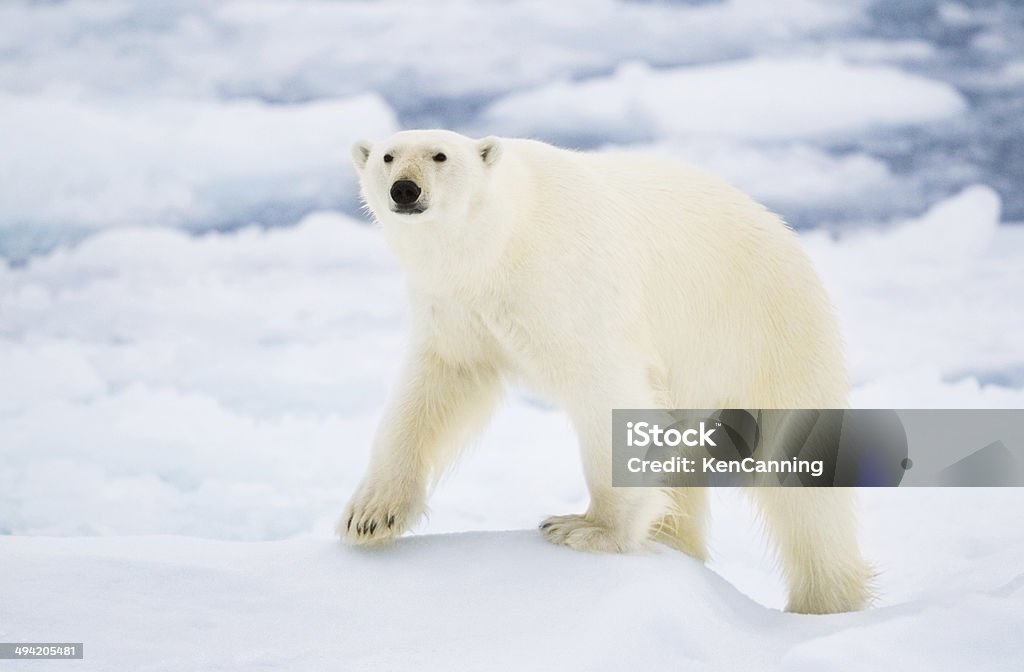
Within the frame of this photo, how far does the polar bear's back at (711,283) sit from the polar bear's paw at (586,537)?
0.66m

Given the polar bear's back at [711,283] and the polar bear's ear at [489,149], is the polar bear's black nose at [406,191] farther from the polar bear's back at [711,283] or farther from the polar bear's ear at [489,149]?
the polar bear's back at [711,283]

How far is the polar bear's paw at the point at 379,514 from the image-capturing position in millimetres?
4531

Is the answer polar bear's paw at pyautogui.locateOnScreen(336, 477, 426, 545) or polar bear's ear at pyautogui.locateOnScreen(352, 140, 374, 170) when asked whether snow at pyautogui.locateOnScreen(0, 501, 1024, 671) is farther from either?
polar bear's ear at pyautogui.locateOnScreen(352, 140, 374, 170)

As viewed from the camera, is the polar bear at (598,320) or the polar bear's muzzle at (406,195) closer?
the polar bear's muzzle at (406,195)

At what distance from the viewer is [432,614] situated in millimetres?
3994

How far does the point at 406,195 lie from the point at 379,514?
1.26m

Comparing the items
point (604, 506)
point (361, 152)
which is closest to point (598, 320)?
point (604, 506)

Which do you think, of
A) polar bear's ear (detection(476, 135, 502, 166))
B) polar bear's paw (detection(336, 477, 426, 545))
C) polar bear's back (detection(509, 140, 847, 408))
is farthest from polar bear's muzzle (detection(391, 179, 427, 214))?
polar bear's paw (detection(336, 477, 426, 545))

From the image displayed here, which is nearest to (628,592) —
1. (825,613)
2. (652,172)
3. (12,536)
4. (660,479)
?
(660,479)

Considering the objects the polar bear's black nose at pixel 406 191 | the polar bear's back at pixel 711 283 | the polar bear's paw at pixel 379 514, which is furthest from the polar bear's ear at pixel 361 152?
the polar bear's paw at pixel 379 514

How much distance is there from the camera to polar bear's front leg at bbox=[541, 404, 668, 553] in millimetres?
4352

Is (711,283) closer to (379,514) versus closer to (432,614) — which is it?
(379,514)

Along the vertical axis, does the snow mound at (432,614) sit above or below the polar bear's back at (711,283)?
below

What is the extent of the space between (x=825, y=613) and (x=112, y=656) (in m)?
3.03
